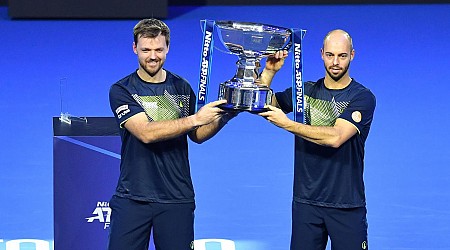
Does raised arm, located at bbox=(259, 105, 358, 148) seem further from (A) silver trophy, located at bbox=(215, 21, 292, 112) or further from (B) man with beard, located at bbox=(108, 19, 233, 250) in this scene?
(B) man with beard, located at bbox=(108, 19, 233, 250)

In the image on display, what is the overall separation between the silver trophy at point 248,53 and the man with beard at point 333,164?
32 centimetres

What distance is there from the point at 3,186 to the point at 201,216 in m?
1.81

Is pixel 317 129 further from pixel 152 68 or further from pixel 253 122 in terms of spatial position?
pixel 253 122

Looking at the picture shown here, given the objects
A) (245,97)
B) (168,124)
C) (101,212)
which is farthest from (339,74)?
(101,212)

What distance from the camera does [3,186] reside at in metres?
8.70

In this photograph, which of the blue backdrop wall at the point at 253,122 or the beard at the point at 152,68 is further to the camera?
the blue backdrop wall at the point at 253,122

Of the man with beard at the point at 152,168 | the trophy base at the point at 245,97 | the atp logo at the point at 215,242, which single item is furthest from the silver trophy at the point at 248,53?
the atp logo at the point at 215,242

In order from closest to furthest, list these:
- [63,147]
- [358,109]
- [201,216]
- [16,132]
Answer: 1. [358,109]
2. [63,147]
3. [201,216]
4. [16,132]

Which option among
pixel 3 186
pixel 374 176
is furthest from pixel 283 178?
pixel 3 186

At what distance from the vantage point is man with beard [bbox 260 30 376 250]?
5539 mm

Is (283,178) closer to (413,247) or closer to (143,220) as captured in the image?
(413,247)

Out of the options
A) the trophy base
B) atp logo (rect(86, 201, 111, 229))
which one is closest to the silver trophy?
the trophy base

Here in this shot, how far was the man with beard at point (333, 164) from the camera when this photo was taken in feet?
18.2

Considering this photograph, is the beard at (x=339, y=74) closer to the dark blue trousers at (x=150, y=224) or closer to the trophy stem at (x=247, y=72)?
the trophy stem at (x=247, y=72)
